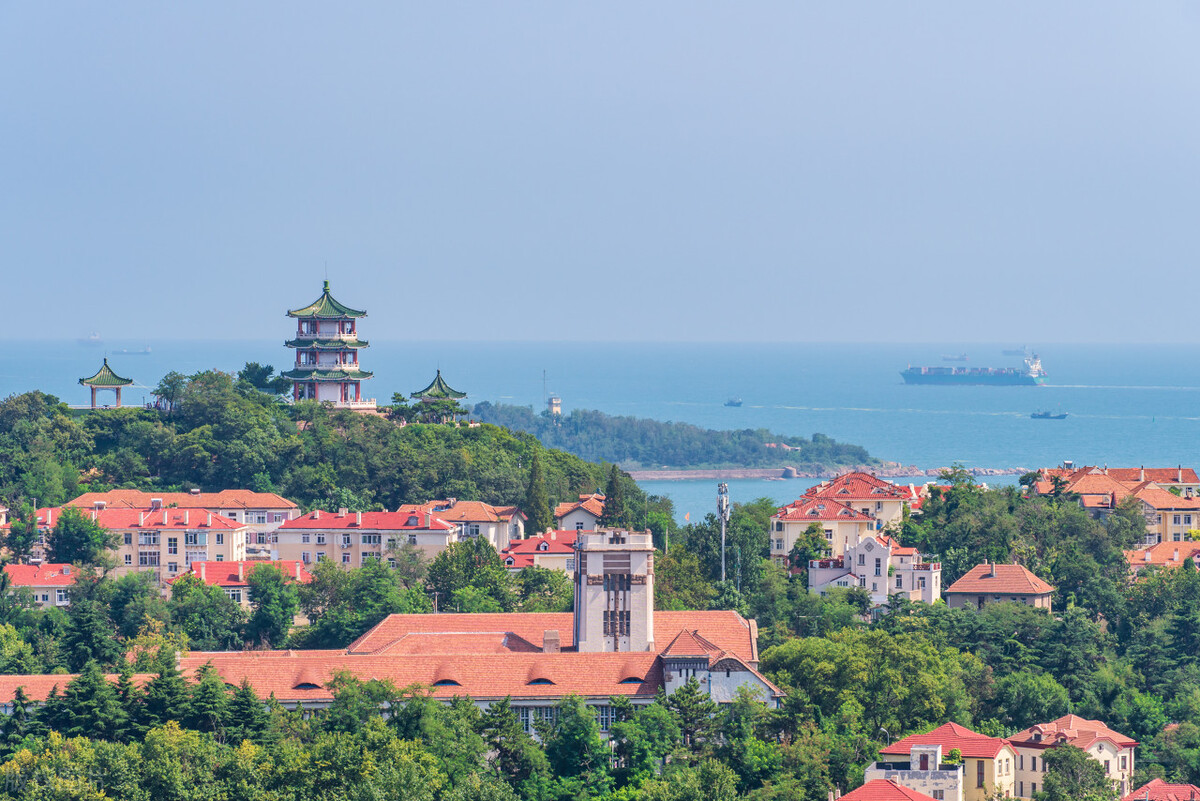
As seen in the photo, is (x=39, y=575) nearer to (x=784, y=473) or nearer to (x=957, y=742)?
(x=957, y=742)

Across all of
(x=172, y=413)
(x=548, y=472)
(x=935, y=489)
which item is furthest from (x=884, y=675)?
(x=172, y=413)

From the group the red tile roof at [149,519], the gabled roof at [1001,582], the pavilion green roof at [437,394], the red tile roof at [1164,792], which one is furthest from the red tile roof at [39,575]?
the red tile roof at [1164,792]

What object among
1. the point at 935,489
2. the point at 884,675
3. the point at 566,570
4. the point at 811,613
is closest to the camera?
the point at 884,675

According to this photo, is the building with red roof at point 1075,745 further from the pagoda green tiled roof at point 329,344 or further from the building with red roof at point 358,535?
the pagoda green tiled roof at point 329,344

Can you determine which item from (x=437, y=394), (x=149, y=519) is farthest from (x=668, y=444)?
(x=149, y=519)

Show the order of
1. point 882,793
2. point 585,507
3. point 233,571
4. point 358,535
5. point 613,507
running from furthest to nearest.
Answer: point 585,507 → point 613,507 → point 358,535 → point 233,571 → point 882,793

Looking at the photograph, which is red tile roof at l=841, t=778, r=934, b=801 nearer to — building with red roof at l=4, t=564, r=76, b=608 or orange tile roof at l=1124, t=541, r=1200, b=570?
orange tile roof at l=1124, t=541, r=1200, b=570

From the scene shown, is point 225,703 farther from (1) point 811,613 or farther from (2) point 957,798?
(1) point 811,613

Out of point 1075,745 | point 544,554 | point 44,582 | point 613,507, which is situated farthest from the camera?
point 613,507
